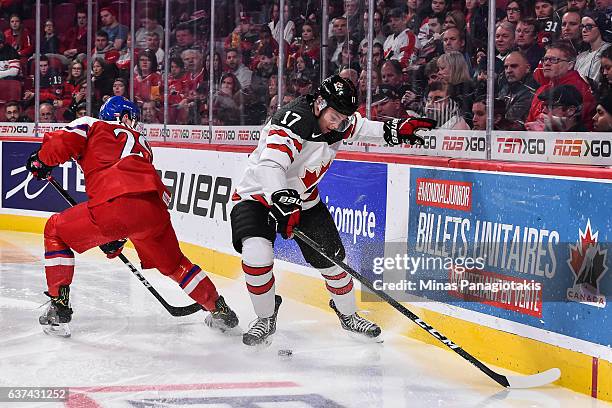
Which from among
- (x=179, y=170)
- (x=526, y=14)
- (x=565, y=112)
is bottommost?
(x=179, y=170)

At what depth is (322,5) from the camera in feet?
18.8

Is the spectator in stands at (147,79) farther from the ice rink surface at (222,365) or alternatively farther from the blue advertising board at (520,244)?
the blue advertising board at (520,244)

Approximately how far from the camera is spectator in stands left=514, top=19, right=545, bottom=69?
13.2 ft

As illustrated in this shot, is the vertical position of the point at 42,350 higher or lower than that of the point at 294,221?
lower

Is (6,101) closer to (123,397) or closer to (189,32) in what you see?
(189,32)

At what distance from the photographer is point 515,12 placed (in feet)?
13.6

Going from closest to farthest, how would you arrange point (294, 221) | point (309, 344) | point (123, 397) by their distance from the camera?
1. point (123, 397)
2. point (294, 221)
3. point (309, 344)

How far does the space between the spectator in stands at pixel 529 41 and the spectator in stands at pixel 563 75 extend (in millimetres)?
52

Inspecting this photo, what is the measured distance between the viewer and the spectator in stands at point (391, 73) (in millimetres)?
5086

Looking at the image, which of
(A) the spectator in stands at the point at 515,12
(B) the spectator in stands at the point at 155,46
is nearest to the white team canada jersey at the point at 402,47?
(A) the spectator in stands at the point at 515,12

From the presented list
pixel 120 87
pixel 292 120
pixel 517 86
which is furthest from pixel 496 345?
pixel 120 87

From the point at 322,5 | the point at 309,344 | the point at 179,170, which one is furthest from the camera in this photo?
the point at 179,170

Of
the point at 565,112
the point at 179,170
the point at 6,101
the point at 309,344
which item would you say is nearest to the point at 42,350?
the point at 309,344

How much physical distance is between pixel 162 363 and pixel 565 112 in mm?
1886
